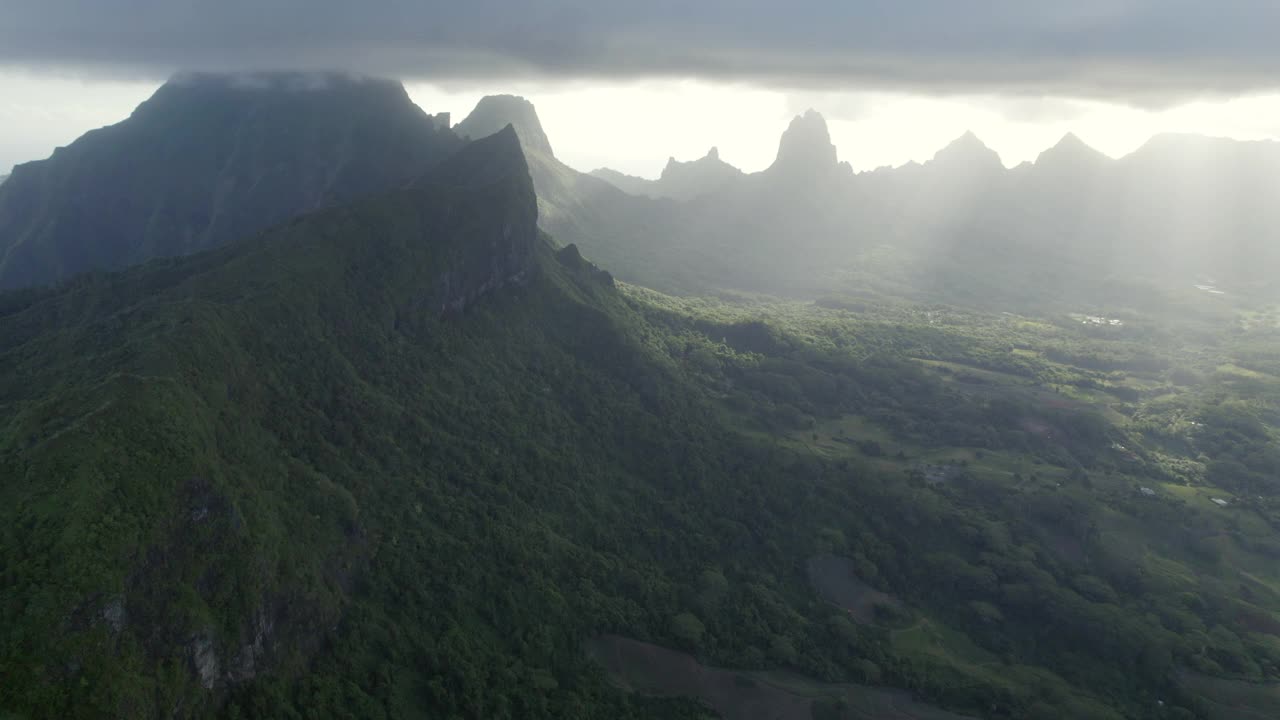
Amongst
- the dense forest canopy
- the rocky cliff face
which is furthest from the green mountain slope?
the dense forest canopy

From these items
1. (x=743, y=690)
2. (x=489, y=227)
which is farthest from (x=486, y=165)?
(x=743, y=690)

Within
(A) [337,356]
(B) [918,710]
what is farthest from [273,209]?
(B) [918,710]

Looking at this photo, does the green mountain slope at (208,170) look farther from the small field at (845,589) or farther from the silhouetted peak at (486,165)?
the small field at (845,589)

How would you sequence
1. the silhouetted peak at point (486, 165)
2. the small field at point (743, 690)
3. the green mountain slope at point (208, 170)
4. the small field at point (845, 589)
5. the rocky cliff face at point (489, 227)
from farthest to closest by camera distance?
the green mountain slope at point (208, 170), the silhouetted peak at point (486, 165), the rocky cliff face at point (489, 227), the small field at point (845, 589), the small field at point (743, 690)

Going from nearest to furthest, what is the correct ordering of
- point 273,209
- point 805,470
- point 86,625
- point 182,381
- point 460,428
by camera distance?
point 86,625
point 182,381
point 460,428
point 805,470
point 273,209

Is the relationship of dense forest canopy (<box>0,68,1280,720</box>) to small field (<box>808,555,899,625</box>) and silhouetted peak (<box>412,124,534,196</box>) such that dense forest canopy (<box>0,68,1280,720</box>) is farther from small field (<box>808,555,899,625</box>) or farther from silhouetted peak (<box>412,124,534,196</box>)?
silhouetted peak (<box>412,124,534,196</box>)

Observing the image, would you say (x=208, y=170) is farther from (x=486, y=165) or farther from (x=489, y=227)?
(x=489, y=227)

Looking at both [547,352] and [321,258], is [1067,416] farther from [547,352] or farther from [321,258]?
[321,258]

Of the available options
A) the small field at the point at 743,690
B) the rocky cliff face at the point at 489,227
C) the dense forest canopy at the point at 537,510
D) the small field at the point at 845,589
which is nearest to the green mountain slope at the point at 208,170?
the rocky cliff face at the point at 489,227

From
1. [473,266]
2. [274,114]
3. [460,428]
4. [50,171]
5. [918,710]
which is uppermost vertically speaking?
[274,114]
